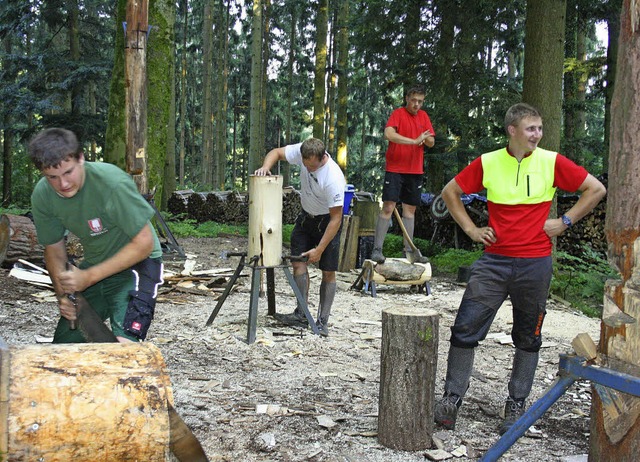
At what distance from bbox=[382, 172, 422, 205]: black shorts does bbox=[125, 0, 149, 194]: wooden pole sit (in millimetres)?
2966

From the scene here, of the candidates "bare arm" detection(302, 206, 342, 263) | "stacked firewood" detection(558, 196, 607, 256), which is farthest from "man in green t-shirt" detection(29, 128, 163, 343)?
"stacked firewood" detection(558, 196, 607, 256)

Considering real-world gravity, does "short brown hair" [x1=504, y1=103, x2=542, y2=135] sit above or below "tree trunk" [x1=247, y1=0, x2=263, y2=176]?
below

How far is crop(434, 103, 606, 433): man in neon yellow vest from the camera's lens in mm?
3932

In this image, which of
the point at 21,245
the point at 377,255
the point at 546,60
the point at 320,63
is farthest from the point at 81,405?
the point at 320,63

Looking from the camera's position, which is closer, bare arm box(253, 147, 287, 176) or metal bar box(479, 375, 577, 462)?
metal bar box(479, 375, 577, 462)

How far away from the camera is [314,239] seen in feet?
21.0

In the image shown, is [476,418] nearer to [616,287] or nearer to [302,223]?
[616,287]

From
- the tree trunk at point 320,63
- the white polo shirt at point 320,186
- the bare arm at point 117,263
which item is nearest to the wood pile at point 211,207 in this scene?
the tree trunk at point 320,63

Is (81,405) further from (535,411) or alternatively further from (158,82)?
(158,82)

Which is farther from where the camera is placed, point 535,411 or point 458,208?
point 458,208

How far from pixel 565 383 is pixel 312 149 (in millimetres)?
3346

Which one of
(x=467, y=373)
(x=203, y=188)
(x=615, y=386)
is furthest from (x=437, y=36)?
(x=203, y=188)

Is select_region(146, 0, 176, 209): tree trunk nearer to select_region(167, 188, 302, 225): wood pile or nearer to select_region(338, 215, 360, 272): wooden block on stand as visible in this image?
select_region(338, 215, 360, 272): wooden block on stand

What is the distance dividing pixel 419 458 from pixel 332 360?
6.41 feet
